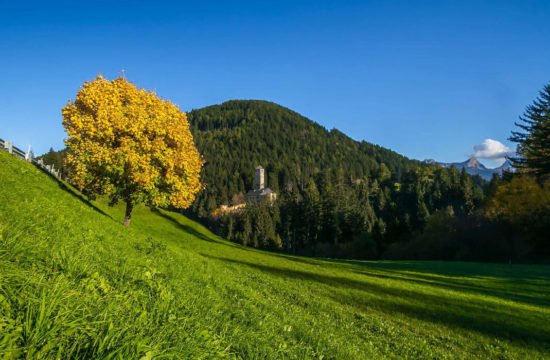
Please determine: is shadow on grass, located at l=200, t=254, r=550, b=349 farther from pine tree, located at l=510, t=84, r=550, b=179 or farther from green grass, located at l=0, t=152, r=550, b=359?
pine tree, located at l=510, t=84, r=550, b=179

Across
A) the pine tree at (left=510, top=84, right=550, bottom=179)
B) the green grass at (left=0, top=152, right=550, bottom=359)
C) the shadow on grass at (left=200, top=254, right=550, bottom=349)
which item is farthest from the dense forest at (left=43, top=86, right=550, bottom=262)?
the green grass at (left=0, top=152, right=550, bottom=359)

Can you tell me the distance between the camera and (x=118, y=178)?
1040 inches

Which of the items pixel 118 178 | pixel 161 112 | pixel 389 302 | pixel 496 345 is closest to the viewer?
pixel 496 345

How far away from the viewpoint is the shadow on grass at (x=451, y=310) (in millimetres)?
15664

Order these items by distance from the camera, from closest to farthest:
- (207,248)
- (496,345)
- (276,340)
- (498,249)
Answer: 1. (276,340)
2. (496,345)
3. (207,248)
4. (498,249)

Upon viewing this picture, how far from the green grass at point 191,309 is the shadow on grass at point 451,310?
79 millimetres

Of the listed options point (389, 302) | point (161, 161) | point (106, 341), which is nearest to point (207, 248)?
point (161, 161)

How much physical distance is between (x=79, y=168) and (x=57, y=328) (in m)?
24.4

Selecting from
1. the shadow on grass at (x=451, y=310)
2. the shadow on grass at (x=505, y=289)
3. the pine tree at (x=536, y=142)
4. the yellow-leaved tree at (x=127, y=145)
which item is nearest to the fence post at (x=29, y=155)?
the yellow-leaved tree at (x=127, y=145)

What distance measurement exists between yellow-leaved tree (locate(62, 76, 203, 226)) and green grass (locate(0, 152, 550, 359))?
17.0 ft

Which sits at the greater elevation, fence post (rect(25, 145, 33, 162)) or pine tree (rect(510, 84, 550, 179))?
pine tree (rect(510, 84, 550, 179))

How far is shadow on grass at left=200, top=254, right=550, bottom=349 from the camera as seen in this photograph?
1566 centimetres

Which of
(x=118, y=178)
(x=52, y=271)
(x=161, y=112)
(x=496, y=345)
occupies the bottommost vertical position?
(x=496, y=345)

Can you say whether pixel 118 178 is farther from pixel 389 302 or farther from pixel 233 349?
pixel 233 349
